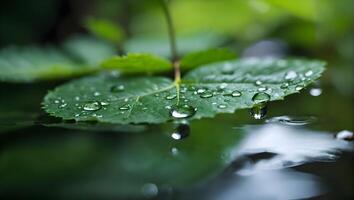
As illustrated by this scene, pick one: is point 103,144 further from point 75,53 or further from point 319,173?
point 75,53

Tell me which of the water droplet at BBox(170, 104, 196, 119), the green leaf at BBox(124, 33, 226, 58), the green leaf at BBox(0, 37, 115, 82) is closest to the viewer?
the water droplet at BBox(170, 104, 196, 119)

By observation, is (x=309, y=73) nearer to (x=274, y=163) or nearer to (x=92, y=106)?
(x=274, y=163)

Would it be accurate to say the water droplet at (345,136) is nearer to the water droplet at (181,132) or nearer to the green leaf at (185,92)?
the green leaf at (185,92)

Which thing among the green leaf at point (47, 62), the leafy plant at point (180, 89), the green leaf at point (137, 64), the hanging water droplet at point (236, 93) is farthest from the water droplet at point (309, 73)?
the green leaf at point (47, 62)

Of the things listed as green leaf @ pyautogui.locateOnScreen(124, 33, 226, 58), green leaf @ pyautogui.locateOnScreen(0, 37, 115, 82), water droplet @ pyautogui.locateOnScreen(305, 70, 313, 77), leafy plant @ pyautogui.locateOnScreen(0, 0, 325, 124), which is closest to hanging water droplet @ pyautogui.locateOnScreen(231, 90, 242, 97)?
leafy plant @ pyautogui.locateOnScreen(0, 0, 325, 124)

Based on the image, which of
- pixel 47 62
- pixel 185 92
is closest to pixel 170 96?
pixel 185 92

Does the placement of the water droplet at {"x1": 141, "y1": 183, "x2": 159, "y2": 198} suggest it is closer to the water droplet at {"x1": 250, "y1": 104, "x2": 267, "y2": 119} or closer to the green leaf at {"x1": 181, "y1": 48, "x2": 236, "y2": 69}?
the water droplet at {"x1": 250, "y1": 104, "x2": 267, "y2": 119}
